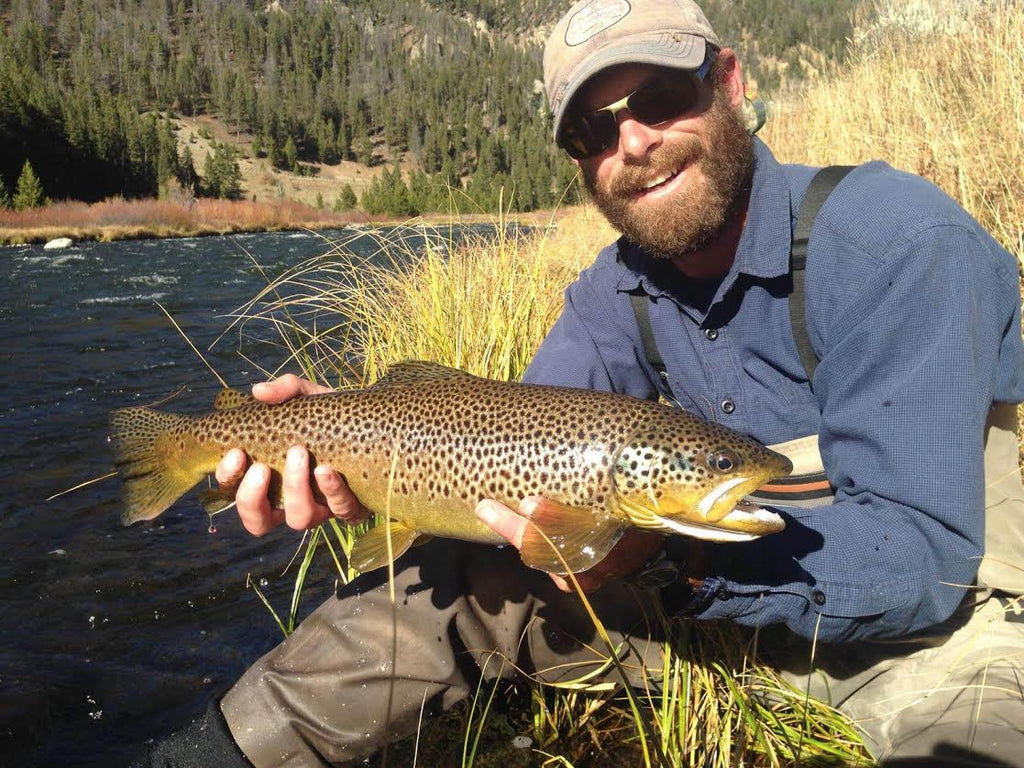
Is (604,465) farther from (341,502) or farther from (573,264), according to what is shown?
(573,264)

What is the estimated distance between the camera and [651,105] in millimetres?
2789

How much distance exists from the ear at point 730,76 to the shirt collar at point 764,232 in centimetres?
21

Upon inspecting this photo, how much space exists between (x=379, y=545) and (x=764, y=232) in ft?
5.56

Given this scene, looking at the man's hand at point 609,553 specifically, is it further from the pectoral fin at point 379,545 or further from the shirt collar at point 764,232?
the shirt collar at point 764,232

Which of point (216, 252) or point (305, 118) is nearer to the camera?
point (216, 252)

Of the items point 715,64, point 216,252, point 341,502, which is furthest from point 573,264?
point 216,252

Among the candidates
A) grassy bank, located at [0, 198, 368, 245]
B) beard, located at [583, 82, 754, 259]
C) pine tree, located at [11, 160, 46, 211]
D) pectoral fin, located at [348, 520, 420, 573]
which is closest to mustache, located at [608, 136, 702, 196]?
beard, located at [583, 82, 754, 259]

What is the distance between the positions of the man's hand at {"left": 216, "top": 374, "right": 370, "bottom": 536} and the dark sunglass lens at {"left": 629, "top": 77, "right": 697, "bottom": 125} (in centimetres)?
175

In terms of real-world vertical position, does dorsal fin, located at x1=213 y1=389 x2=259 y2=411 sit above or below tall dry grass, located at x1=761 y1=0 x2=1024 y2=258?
below

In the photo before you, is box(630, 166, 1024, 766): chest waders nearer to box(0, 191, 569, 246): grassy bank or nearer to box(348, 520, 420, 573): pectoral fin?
box(348, 520, 420, 573): pectoral fin

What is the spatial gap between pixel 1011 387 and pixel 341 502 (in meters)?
2.22

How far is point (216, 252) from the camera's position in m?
29.8

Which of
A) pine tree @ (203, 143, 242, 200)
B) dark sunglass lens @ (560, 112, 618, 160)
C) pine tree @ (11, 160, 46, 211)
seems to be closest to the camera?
dark sunglass lens @ (560, 112, 618, 160)

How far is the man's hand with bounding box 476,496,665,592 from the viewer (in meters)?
2.21
